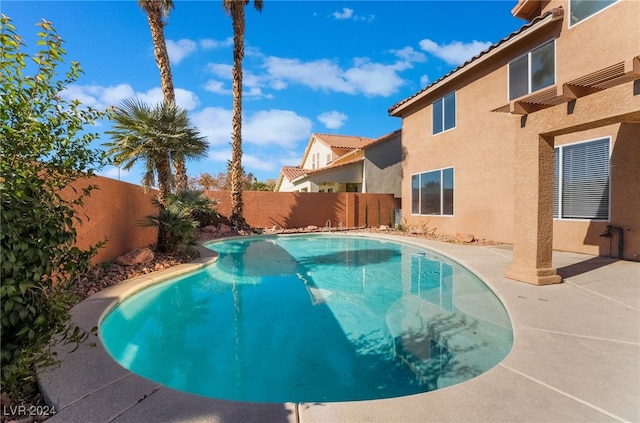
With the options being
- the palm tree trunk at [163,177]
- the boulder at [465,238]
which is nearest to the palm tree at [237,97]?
the palm tree trunk at [163,177]

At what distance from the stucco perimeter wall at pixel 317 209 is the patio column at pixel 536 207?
1527 cm

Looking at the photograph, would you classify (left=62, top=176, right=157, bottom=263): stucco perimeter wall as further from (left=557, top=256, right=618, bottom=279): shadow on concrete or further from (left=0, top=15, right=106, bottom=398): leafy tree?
(left=557, top=256, right=618, bottom=279): shadow on concrete

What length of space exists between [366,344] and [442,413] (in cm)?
241

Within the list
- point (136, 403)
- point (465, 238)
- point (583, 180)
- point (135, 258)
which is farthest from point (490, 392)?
point (465, 238)

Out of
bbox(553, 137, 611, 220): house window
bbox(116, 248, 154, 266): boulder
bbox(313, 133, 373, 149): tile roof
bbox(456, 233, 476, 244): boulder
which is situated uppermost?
bbox(313, 133, 373, 149): tile roof

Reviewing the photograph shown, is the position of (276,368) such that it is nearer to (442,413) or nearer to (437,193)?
(442,413)

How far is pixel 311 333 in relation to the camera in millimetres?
5355

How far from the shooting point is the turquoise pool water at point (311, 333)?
391 cm

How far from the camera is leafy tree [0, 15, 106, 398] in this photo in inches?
93.3

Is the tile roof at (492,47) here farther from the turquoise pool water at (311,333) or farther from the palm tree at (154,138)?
the palm tree at (154,138)

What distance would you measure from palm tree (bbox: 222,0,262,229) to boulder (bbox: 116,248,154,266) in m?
9.57

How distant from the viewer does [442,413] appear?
8.50 feet

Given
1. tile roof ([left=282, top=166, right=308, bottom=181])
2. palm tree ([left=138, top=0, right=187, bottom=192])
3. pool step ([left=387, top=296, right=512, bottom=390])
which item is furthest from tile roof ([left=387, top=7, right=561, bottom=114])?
tile roof ([left=282, top=166, right=308, bottom=181])

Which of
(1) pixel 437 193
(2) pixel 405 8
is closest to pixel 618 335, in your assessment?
(1) pixel 437 193
